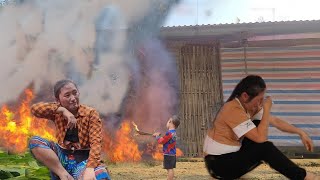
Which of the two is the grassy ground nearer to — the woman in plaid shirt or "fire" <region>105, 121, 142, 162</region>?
"fire" <region>105, 121, 142, 162</region>

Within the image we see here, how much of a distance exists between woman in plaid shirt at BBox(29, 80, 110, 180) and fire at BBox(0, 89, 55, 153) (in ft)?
18.4

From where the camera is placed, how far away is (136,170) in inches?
283

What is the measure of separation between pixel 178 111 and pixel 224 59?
62.5 inches

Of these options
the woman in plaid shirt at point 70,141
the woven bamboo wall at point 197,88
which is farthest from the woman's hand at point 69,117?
the woven bamboo wall at point 197,88

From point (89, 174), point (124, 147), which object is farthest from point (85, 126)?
point (124, 147)

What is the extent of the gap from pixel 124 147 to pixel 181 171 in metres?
2.34

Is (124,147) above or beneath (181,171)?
above

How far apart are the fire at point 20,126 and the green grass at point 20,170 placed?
2.42 meters

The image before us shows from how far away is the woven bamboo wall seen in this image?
8.99 metres

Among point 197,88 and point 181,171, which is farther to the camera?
point 197,88

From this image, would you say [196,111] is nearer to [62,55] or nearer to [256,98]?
[62,55]

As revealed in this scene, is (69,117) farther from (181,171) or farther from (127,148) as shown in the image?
(127,148)

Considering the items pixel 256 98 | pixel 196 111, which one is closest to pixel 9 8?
pixel 196 111

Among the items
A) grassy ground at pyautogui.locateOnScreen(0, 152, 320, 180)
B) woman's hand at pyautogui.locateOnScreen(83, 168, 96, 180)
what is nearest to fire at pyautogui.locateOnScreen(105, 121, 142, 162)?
grassy ground at pyautogui.locateOnScreen(0, 152, 320, 180)
